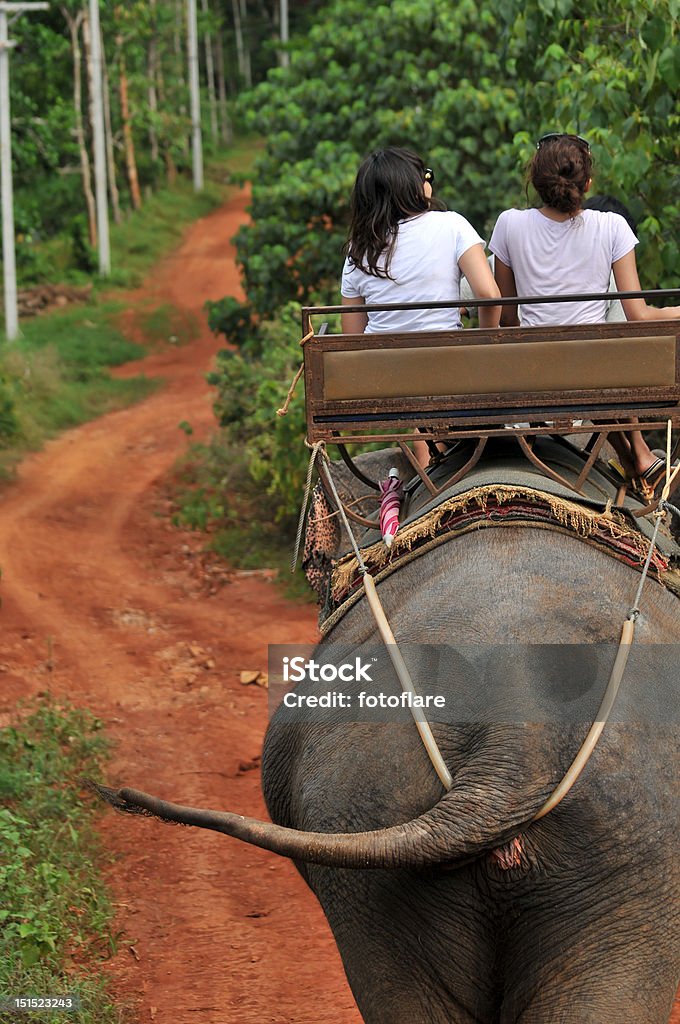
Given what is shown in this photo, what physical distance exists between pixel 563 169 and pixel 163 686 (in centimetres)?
528

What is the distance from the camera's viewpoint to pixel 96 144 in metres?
21.6

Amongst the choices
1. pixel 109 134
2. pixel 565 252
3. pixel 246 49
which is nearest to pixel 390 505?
pixel 565 252

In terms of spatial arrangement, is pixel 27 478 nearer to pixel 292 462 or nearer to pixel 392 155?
pixel 292 462

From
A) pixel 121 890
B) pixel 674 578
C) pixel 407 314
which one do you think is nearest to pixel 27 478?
pixel 121 890

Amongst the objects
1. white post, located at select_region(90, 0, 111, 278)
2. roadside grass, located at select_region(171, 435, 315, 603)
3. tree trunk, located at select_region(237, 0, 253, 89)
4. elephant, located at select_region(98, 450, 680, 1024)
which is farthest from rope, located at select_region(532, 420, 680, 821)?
tree trunk, located at select_region(237, 0, 253, 89)

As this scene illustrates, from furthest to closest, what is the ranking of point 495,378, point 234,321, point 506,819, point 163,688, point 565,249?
point 234,321 → point 163,688 → point 565,249 → point 495,378 → point 506,819

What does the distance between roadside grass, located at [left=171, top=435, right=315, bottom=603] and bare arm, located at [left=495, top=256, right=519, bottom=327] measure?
575 cm

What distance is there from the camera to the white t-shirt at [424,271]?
370 cm

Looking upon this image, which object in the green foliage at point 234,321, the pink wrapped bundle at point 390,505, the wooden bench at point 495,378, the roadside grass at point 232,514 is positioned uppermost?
the wooden bench at point 495,378

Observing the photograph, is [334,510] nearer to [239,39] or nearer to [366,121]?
[366,121]

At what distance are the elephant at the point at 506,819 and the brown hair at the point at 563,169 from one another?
1.36 meters

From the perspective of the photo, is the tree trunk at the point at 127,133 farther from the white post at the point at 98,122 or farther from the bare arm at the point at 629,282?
the bare arm at the point at 629,282

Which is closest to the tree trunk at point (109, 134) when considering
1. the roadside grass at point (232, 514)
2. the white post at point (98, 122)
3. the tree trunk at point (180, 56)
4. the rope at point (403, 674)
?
the white post at point (98, 122)

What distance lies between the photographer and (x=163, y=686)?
8.23 metres
